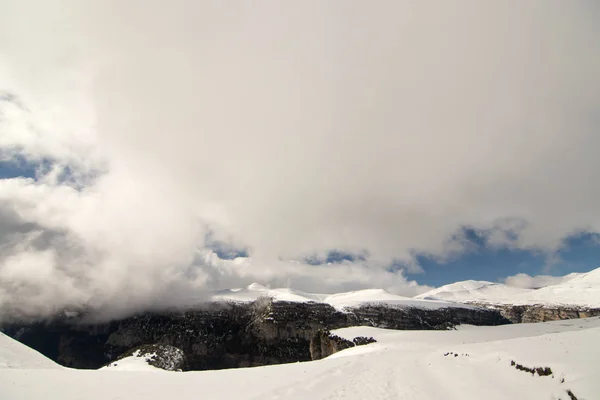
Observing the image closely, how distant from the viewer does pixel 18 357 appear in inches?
1169

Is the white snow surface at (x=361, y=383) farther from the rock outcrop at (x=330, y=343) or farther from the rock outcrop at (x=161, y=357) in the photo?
the rock outcrop at (x=161, y=357)

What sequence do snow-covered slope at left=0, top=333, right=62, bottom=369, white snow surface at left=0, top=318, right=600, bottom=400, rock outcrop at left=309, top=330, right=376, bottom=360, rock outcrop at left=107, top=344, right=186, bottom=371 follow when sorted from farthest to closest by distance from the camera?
1. rock outcrop at left=107, top=344, right=186, bottom=371
2. rock outcrop at left=309, top=330, right=376, bottom=360
3. snow-covered slope at left=0, top=333, right=62, bottom=369
4. white snow surface at left=0, top=318, right=600, bottom=400

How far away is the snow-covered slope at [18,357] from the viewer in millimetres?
27156

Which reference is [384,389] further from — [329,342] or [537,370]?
[329,342]

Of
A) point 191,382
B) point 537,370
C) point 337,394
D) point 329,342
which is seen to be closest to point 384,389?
point 337,394

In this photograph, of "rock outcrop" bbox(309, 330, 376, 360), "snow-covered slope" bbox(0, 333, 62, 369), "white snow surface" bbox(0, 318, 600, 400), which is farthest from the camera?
"rock outcrop" bbox(309, 330, 376, 360)

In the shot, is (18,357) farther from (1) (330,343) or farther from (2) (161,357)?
(1) (330,343)

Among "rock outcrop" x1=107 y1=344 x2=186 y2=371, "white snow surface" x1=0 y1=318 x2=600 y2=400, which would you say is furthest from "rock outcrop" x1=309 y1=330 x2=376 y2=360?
"white snow surface" x1=0 y1=318 x2=600 y2=400

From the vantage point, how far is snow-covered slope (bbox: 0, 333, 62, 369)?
89.1 feet

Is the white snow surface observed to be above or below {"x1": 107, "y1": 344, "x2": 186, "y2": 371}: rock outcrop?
above

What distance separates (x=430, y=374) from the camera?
21.1 meters

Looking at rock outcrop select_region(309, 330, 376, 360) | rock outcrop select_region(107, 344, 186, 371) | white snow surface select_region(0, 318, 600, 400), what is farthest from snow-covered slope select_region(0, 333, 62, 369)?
rock outcrop select_region(309, 330, 376, 360)

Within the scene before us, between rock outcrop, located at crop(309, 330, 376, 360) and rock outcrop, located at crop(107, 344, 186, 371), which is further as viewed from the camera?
rock outcrop, located at crop(107, 344, 186, 371)

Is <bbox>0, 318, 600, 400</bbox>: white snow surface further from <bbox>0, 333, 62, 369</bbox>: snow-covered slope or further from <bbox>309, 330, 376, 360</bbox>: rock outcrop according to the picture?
<bbox>309, 330, 376, 360</bbox>: rock outcrop
